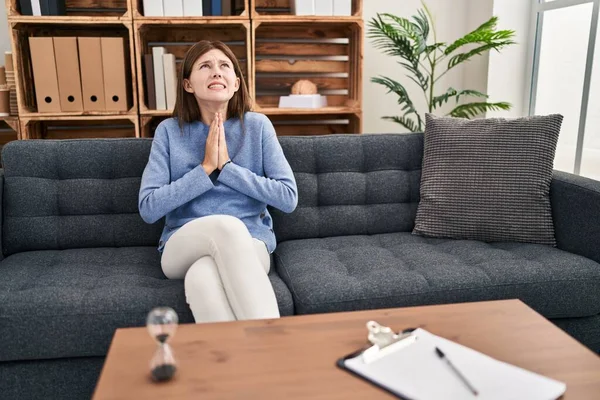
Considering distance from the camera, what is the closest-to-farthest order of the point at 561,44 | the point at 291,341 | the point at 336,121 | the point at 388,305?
the point at 291,341 → the point at 388,305 → the point at 561,44 → the point at 336,121

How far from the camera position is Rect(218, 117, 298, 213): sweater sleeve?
5.93 ft

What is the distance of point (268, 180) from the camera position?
183 cm

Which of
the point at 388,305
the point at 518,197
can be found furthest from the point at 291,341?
the point at 518,197

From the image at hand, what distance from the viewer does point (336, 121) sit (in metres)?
3.51

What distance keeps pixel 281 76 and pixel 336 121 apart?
1.42 feet

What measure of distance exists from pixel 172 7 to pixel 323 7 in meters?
0.78

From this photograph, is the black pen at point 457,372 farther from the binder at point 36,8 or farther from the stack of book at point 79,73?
the binder at point 36,8

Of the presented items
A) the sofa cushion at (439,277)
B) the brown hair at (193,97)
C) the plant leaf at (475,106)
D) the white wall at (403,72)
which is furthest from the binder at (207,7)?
the sofa cushion at (439,277)

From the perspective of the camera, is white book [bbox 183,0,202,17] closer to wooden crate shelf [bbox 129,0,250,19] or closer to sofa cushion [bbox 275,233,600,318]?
wooden crate shelf [bbox 129,0,250,19]

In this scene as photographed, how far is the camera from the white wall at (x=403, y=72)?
3.41 m

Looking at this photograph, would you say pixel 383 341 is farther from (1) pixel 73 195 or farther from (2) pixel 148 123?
(2) pixel 148 123

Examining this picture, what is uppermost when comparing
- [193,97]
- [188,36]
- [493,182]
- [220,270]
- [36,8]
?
[36,8]

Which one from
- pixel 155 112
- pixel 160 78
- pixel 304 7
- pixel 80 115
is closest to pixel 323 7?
pixel 304 7

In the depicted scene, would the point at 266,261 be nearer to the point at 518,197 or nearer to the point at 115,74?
the point at 518,197
